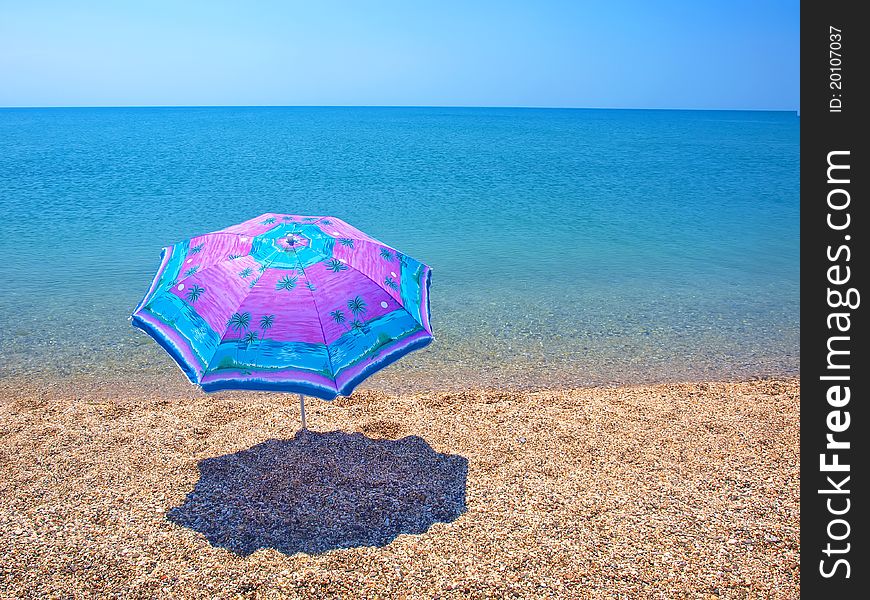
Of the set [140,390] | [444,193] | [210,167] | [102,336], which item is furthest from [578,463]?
[210,167]

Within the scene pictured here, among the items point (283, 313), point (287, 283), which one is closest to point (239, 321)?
point (283, 313)

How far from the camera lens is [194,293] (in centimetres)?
509

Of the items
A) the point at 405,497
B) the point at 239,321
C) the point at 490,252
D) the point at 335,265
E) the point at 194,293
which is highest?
the point at 335,265

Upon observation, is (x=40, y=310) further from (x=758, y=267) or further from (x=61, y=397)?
(x=758, y=267)

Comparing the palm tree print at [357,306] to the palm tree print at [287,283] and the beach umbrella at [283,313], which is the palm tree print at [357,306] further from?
the palm tree print at [287,283]

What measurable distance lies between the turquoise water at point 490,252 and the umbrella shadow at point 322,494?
2.58m

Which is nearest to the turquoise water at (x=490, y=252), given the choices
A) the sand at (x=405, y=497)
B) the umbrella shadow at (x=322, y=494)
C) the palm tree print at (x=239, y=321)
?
the sand at (x=405, y=497)

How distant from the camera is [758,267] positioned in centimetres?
1552

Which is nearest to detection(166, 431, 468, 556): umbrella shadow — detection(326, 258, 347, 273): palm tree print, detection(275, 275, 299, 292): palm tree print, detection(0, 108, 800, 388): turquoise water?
detection(275, 275, 299, 292): palm tree print

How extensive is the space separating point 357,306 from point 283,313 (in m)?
0.59

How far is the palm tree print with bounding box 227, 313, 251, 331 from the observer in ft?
16.0

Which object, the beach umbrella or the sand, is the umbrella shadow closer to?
the sand

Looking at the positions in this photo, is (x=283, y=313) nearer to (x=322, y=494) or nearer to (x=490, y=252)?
(x=322, y=494)
